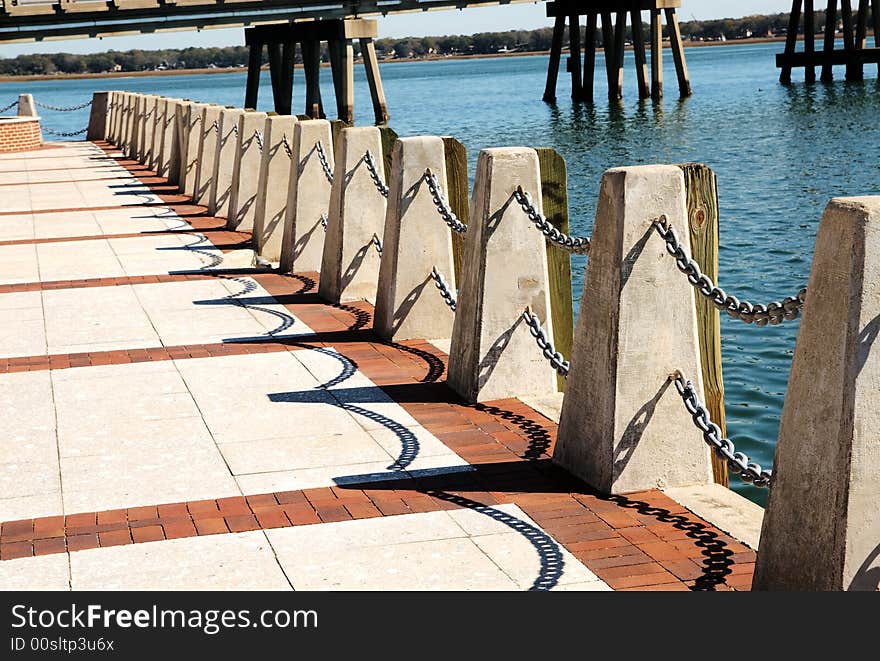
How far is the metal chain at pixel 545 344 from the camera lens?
21.8 feet

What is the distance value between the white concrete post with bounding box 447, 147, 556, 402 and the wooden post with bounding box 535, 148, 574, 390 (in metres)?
0.13

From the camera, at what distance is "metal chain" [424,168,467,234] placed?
776 cm

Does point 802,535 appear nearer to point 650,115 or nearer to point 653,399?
point 653,399

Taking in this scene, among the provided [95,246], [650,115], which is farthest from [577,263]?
[650,115]

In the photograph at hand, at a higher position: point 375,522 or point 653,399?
point 653,399

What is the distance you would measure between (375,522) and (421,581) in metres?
0.65

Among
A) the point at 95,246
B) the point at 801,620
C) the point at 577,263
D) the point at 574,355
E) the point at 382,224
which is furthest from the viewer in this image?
the point at 577,263

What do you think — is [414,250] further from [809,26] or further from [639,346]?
[809,26]

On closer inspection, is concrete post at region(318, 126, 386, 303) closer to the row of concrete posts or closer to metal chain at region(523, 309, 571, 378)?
the row of concrete posts

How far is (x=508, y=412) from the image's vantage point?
681cm

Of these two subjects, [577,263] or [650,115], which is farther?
[650,115]

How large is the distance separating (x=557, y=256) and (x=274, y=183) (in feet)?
19.6

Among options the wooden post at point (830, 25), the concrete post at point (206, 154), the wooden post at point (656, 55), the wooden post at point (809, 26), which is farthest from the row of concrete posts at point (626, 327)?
the wooden post at point (830, 25)

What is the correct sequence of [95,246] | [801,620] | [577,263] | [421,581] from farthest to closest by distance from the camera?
[577,263], [95,246], [421,581], [801,620]
